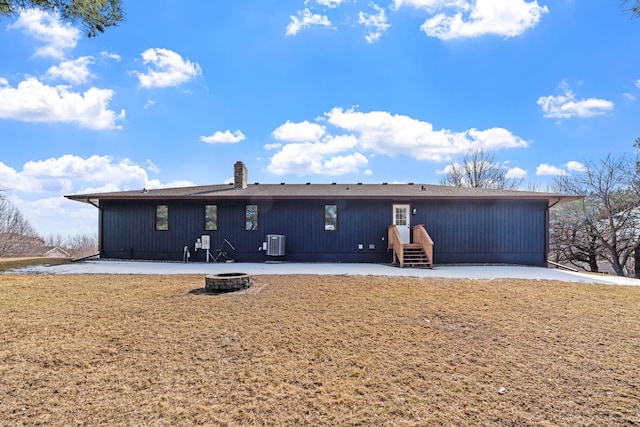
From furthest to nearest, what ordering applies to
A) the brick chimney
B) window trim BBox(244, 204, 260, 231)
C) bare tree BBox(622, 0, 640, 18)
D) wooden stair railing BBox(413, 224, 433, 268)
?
the brick chimney → window trim BBox(244, 204, 260, 231) → wooden stair railing BBox(413, 224, 433, 268) → bare tree BBox(622, 0, 640, 18)

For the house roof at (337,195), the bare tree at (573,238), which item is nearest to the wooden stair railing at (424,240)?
the house roof at (337,195)

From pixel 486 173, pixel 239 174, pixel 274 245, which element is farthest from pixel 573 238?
pixel 239 174

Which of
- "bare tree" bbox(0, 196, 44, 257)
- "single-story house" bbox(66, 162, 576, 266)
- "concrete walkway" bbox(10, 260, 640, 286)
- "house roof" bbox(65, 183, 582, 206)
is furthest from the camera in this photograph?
"bare tree" bbox(0, 196, 44, 257)

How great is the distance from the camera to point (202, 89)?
11336mm

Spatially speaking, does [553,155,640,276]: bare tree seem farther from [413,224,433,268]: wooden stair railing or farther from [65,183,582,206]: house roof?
[413,224,433,268]: wooden stair railing

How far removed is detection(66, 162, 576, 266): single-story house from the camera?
11.3m

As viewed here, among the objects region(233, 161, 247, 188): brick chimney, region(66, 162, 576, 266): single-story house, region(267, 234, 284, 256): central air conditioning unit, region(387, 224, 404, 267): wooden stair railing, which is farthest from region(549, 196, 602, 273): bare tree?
region(233, 161, 247, 188): brick chimney

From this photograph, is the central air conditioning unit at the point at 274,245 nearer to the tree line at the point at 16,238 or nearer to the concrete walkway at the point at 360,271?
the concrete walkway at the point at 360,271

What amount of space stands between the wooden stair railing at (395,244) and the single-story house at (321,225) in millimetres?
47

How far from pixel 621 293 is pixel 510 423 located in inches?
268

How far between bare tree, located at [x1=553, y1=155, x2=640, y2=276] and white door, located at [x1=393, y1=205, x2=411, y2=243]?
38.0 feet

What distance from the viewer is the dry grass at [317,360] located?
2250 millimetres

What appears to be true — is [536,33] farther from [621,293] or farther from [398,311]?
[398,311]

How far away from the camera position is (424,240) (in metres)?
10.5
